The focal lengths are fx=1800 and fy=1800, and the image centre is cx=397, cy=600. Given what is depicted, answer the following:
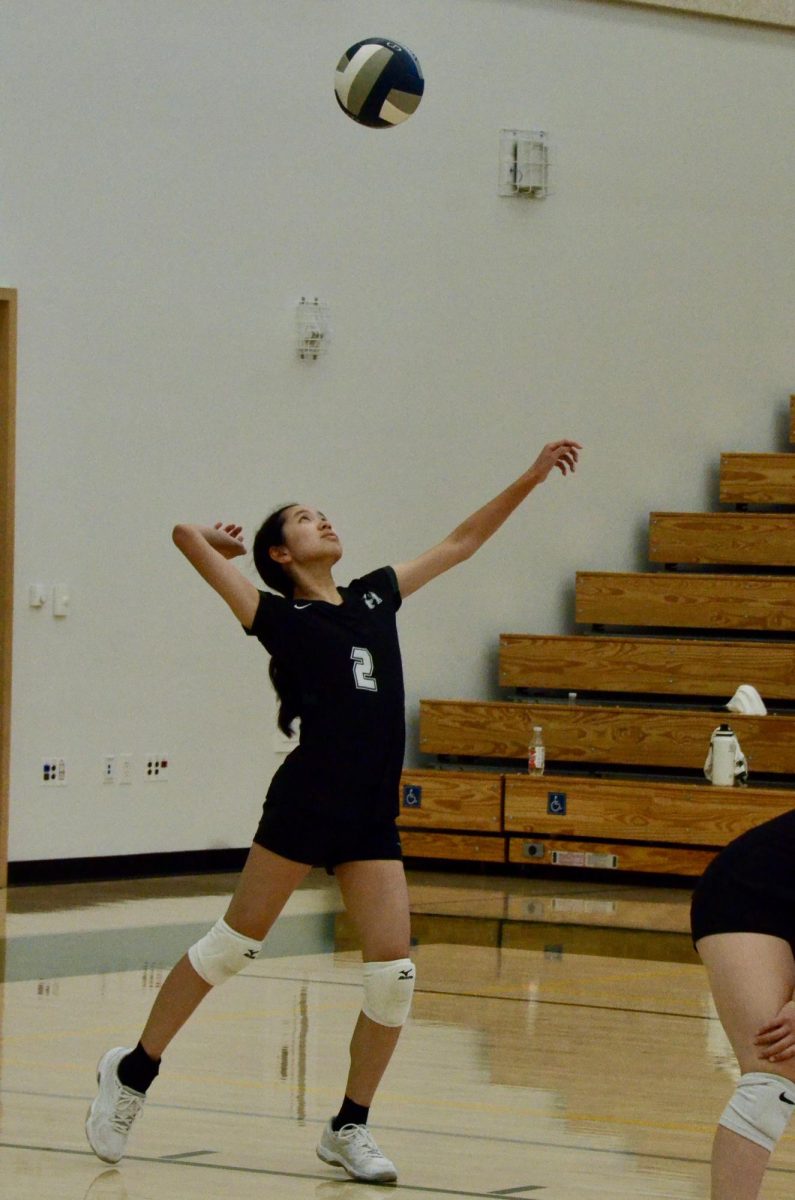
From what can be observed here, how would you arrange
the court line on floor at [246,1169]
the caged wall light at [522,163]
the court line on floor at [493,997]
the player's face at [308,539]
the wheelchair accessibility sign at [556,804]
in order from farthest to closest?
the caged wall light at [522,163] → the wheelchair accessibility sign at [556,804] → the court line on floor at [493,997] → the player's face at [308,539] → the court line on floor at [246,1169]

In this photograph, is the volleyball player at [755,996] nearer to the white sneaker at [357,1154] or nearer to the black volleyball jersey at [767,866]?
the black volleyball jersey at [767,866]

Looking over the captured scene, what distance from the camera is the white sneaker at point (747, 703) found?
8.09m

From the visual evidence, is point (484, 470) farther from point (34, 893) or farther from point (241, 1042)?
point (241, 1042)

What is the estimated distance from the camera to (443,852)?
26.8 feet

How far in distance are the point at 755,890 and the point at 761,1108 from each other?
0.96ft

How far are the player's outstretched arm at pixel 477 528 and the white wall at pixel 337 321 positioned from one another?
4.19m

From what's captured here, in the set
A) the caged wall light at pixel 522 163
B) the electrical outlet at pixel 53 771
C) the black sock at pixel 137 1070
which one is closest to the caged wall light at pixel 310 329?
the caged wall light at pixel 522 163

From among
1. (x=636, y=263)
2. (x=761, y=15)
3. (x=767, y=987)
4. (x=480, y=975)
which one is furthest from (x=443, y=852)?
(x=767, y=987)

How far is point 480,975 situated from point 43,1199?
268 cm

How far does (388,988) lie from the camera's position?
11.3ft

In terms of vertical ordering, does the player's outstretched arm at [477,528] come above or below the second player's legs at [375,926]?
above

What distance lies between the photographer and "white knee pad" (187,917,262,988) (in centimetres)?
349

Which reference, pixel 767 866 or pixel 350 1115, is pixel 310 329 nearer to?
pixel 350 1115

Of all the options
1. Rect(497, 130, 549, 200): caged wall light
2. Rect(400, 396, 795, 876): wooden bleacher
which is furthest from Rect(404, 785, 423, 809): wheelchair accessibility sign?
Rect(497, 130, 549, 200): caged wall light
